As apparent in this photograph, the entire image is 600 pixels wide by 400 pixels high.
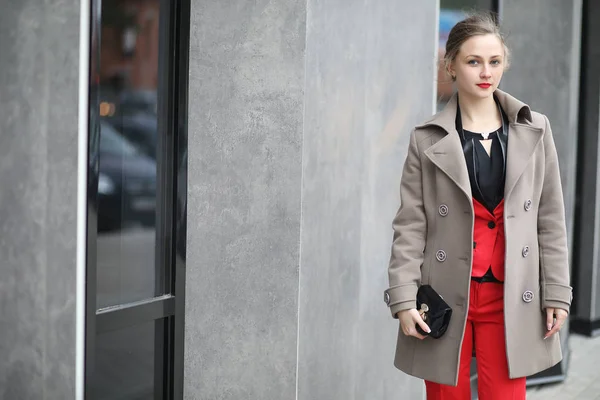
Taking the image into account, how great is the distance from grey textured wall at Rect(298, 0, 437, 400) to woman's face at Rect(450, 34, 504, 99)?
3.37ft

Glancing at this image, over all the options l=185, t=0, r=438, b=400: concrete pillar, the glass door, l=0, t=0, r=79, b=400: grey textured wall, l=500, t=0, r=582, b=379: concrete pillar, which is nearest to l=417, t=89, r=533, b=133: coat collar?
l=185, t=0, r=438, b=400: concrete pillar

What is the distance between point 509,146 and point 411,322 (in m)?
0.73

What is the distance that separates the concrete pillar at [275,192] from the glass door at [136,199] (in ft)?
0.47

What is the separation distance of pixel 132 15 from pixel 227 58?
1.63 ft

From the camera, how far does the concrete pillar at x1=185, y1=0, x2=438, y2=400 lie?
384 cm

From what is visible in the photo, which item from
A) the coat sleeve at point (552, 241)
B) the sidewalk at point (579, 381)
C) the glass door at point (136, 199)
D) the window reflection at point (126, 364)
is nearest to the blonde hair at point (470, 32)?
the coat sleeve at point (552, 241)

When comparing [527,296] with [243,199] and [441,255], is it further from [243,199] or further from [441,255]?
[243,199]

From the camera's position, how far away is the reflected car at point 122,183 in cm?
378

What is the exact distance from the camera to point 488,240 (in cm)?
293

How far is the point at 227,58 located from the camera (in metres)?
3.91

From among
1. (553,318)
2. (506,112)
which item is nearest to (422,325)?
(553,318)

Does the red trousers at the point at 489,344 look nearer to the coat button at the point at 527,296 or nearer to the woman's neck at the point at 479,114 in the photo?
the coat button at the point at 527,296

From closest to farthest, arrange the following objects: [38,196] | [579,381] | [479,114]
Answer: [479,114] → [38,196] → [579,381]

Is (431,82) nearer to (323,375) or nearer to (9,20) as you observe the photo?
(323,375)
